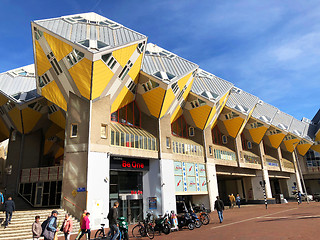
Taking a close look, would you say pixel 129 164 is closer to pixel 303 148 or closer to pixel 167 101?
pixel 167 101

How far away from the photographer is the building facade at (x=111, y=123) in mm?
20078

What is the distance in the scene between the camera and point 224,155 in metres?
35.8

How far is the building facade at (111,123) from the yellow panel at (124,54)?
0.09m

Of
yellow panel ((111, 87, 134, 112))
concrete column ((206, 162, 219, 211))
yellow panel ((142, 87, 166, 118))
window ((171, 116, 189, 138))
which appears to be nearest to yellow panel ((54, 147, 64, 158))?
yellow panel ((111, 87, 134, 112))

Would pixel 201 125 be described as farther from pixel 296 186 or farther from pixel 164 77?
pixel 296 186

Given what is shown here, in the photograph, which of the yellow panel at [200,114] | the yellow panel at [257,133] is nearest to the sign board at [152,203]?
the yellow panel at [200,114]

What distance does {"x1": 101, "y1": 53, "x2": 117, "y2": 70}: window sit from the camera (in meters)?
20.3

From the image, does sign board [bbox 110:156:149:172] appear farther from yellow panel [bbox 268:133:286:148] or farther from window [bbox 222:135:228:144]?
yellow panel [bbox 268:133:286:148]

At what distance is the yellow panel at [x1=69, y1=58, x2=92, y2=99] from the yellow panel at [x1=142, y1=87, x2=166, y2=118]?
24.7ft

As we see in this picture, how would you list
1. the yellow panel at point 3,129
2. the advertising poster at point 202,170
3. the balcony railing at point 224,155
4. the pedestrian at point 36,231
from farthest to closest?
the balcony railing at point 224,155 → the yellow panel at point 3,129 → the advertising poster at point 202,170 → the pedestrian at point 36,231

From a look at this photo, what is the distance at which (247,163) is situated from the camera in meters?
39.6

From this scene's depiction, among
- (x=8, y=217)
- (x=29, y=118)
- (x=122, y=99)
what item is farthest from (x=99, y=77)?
(x=29, y=118)

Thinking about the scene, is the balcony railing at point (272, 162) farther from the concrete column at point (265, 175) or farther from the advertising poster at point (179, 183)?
the advertising poster at point (179, 183)

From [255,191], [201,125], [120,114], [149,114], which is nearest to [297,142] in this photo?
[255,191]
